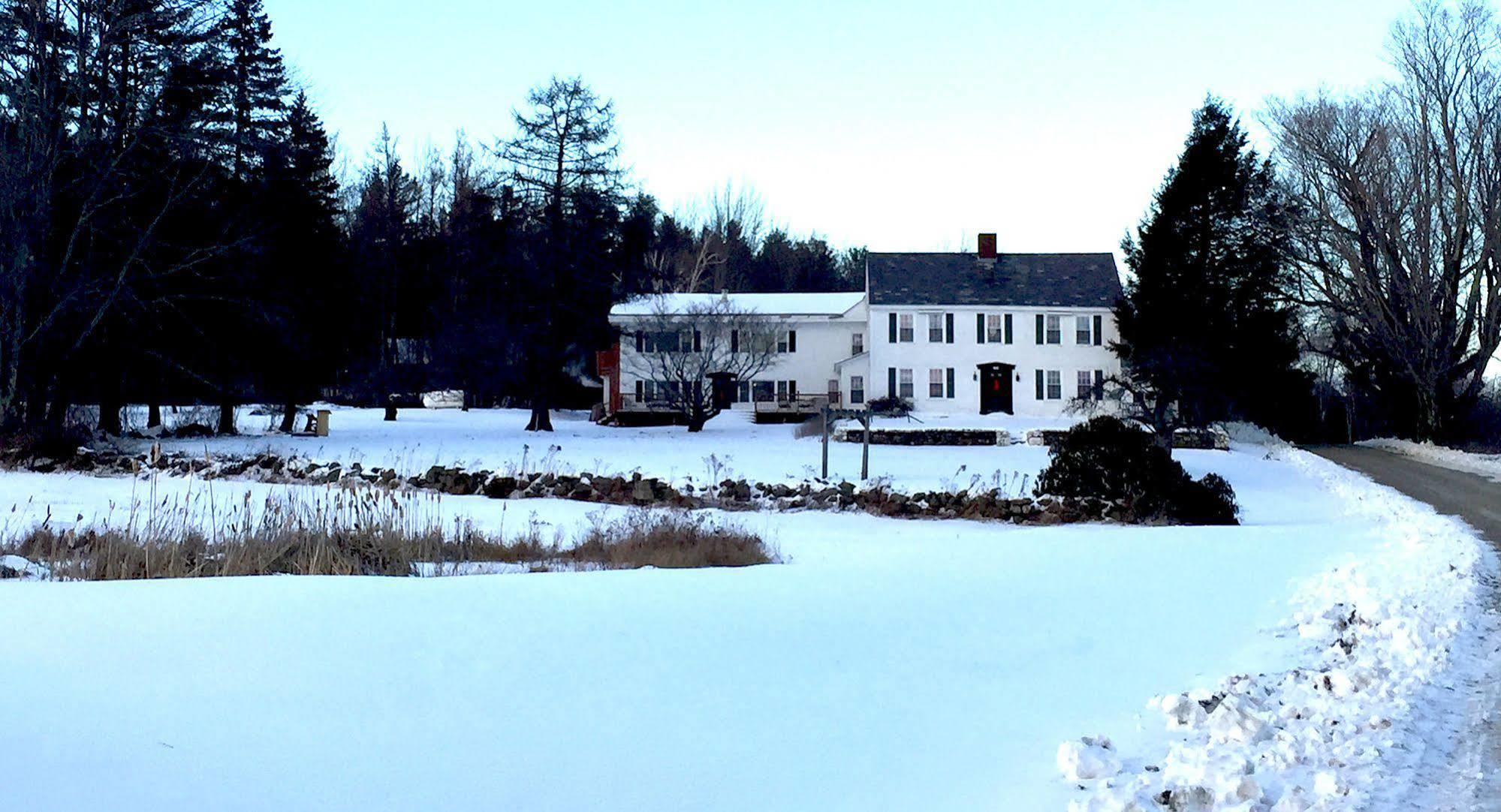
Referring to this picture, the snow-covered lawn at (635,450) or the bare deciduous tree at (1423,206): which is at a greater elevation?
the bare deciduous tree at (1423,206)

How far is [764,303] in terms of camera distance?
56875 mm

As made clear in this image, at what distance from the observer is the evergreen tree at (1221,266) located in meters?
43.3

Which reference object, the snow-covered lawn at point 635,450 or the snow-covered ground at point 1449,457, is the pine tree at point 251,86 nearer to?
the snow-covered lawn at point 635,450

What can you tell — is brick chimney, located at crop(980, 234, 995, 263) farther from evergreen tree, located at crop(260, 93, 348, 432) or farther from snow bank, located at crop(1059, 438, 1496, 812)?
snow bank, located at crop(1059, 438, 1496, 812)

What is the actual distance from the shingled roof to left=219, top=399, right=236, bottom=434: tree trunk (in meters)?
26.2

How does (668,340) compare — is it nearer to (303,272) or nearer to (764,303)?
(764,303)

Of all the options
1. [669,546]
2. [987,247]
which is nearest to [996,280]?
[987,247]

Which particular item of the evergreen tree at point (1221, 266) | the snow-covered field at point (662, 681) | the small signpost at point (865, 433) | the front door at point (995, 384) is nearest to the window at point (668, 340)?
the front door at point (995, 384)

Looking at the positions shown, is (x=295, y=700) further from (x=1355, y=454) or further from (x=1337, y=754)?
(x=1355, y=454)

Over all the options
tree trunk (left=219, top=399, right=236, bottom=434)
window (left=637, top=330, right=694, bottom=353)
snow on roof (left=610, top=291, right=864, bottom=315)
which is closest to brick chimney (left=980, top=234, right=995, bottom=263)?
snow on roof (left=610, top=291, right=864, bottom=315)

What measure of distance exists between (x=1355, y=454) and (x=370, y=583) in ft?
116

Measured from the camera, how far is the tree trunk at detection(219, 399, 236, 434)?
3356cm

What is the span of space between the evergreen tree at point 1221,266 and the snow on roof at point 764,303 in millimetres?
14475

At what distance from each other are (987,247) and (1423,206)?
1826 centimetres
